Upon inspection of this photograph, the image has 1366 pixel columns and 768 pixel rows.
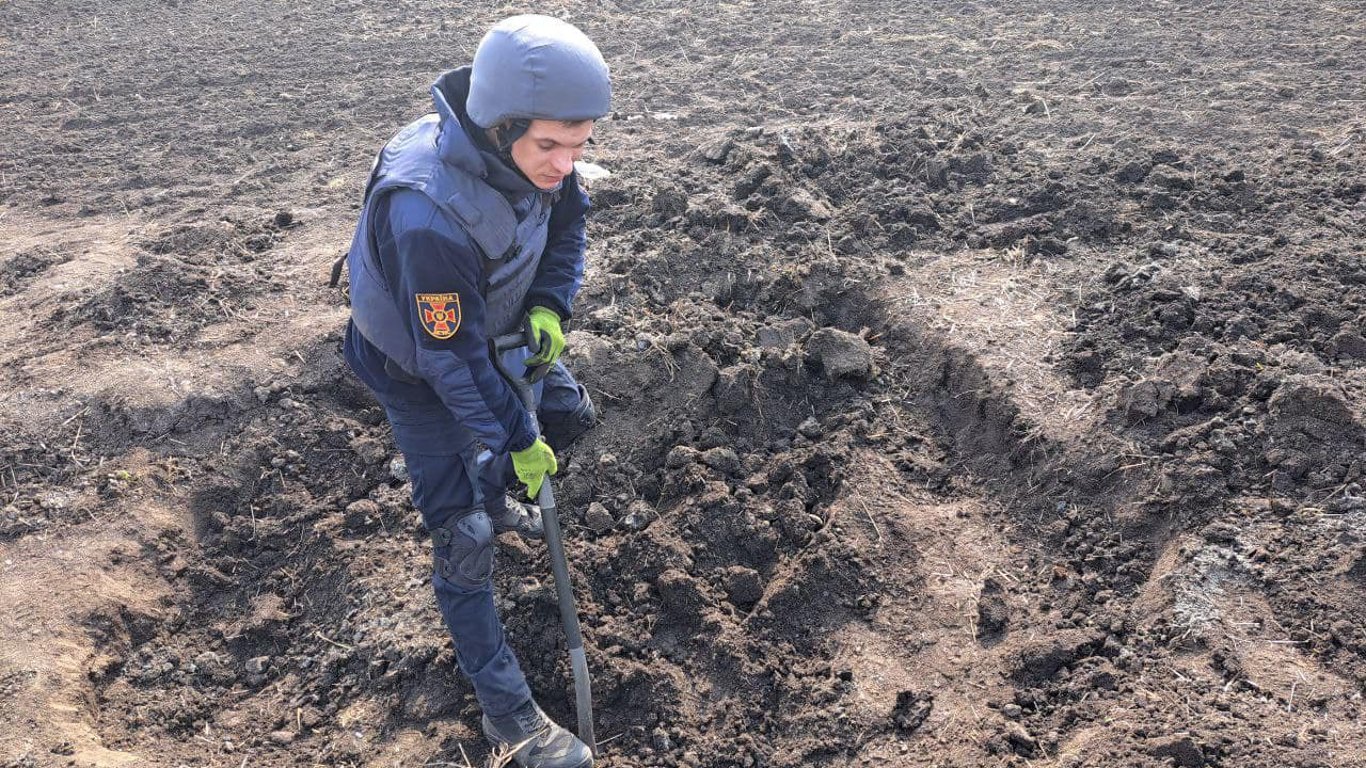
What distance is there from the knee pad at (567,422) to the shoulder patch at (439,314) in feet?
3.31

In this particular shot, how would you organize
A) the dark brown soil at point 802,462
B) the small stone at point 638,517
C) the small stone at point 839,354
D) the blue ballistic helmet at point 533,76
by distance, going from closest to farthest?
the blue ballistic helmet at point 533,76
the dark brown soil at point 802,462
the small stone at point 638,517
the small stone at point 839,354

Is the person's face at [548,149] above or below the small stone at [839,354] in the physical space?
above

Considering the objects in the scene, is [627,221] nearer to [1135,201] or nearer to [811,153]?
[811,153]

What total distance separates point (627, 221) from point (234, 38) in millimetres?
6401

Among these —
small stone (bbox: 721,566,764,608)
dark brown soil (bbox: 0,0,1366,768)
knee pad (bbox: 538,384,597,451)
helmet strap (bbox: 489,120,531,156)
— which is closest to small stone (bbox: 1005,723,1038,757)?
dark brown soil (bbox: 0,0,1366,768)

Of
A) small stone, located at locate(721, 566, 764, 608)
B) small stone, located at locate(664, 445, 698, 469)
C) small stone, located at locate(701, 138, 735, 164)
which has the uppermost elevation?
small stone, located at locate(701, 138, 735, 164)

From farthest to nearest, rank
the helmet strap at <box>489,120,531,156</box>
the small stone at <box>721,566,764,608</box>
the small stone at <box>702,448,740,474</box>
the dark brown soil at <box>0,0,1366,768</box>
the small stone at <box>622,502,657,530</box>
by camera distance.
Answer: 1. the small stone at <box>702,448,740,474</box>
2. the small stone at <box>622,502,657,530</box>
3. the small stone at <box>721,566,764,608</box>
4. the dark brown soil at <box>0,0,1366,768</box>
5. the helmet strap at <box>489,120,531,156</box>

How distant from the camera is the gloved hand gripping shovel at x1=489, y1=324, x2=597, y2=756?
3.42 meters

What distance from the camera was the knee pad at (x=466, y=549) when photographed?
130 inches

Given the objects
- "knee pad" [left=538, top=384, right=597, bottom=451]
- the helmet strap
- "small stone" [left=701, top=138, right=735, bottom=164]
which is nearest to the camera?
the helmet strap

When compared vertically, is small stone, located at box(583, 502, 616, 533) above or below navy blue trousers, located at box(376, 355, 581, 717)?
below

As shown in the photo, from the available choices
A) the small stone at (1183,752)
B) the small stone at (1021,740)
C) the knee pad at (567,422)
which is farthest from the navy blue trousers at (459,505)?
the small stone at (1183,752)

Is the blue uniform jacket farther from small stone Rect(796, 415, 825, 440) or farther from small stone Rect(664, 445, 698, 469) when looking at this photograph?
small stone Rect(796, 415, 825, 440)

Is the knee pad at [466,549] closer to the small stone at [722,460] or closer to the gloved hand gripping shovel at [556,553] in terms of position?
the gloved hand gripping shovel at [556,553]
